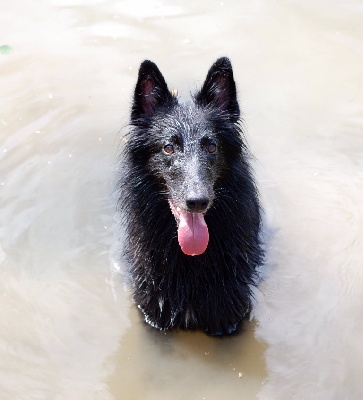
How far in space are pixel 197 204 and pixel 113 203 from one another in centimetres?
201

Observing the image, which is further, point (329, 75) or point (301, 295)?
point (329, 75)

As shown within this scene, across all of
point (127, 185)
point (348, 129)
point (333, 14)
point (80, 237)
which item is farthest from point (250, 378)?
point (333, 14)

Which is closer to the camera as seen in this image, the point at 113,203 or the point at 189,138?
the point at 189,138

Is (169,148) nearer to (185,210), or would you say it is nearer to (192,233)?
(185,210)

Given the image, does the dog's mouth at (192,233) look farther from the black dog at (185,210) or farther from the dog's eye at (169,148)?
the dog's eye at (169,148)

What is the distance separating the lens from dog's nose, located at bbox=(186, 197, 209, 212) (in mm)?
3932

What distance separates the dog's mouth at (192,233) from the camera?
4.18m

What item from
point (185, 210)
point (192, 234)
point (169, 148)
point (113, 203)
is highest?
point (169, 148)

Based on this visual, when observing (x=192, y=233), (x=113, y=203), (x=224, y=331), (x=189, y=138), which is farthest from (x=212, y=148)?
(x=113, y=203)

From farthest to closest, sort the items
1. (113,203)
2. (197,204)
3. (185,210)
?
(113,203)
(185,210)
(197,204)

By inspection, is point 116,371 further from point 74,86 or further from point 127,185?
point 74,86

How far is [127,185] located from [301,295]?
162 centimetres

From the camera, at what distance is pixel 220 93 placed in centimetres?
447

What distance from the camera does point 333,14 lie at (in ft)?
27.2
